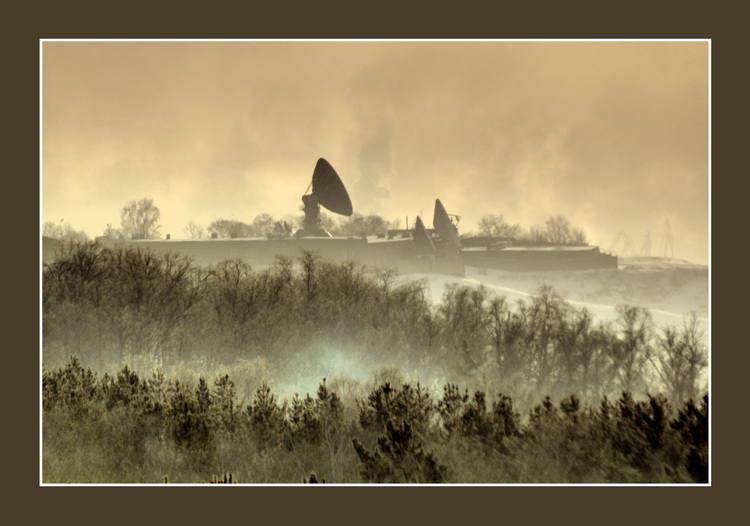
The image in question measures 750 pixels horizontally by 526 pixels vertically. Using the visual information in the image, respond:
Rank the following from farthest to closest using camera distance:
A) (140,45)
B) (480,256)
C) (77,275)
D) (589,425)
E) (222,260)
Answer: (480,256) < (222,260) < (77,275) < (140,45) < (589,425)

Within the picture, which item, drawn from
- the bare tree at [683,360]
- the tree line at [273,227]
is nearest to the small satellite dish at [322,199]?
the tree line at [273,227]

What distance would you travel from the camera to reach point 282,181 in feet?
50.4

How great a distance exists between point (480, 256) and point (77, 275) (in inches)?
445

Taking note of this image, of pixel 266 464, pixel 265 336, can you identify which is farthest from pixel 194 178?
pixel 266 464

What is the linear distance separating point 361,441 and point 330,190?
7.95 metres

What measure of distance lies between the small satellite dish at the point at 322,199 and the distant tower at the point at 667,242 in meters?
7.15

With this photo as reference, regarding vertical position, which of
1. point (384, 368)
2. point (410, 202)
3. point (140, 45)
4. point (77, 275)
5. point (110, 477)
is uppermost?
point (140, 45)

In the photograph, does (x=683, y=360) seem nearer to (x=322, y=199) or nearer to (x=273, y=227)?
(x=322, y=199)

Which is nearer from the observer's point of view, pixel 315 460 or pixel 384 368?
pixel 315 460

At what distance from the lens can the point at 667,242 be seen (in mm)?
13516

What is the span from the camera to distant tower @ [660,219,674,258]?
13383mm

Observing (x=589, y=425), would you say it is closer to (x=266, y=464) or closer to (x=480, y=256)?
(x=266, y=464)

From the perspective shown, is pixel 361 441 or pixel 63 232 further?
pixel 63 232

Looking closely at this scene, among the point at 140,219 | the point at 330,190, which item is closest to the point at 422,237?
the point at 330,190
